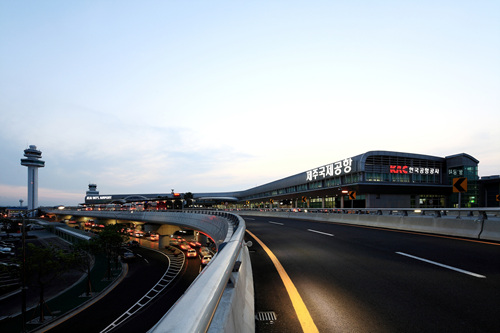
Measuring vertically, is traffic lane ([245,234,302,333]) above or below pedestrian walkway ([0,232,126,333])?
above

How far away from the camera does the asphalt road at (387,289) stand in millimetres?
3875

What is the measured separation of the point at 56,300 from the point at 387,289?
40.9 metres

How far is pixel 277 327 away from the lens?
3.90 meters

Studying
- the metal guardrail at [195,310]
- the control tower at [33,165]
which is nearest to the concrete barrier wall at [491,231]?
the metal guardrail at [195,310]

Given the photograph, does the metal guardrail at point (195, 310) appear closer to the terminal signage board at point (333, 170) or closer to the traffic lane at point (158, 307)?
the traffic lane at point (158, 307)

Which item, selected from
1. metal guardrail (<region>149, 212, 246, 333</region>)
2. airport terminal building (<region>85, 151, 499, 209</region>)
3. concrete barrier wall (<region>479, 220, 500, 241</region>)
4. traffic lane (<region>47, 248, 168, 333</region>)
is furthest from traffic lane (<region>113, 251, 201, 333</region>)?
airport terminal building (<region>85, 151, 499, 209</region>)

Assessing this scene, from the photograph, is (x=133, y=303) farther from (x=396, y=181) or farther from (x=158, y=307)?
(x=396, y=181)

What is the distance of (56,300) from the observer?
34094mm

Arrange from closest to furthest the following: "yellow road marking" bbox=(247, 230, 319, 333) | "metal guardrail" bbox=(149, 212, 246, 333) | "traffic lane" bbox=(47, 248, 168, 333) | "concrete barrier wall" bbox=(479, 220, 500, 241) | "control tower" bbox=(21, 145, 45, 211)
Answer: "metal guardrail" bbox=(149, 212, 246, 333) → "yellow road marking" bbox=(247, 230, 319, 333) → "concrete barrier wall" bbox=(479, 220, 500, 241) → "traffic lane" bbox=(47, 248, 168, 333) → "control tower" bbox=(21, 145, 45, 211)

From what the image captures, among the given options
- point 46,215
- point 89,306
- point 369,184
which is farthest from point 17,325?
point 46,215

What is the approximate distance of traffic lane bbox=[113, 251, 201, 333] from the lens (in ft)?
75.9

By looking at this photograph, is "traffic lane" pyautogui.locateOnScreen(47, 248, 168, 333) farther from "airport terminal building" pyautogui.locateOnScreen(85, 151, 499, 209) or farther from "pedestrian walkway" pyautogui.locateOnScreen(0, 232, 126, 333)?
"airport terminal building" pyautogui.locateOnScreen(85, 151, 499, 209)

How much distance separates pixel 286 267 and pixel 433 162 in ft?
227

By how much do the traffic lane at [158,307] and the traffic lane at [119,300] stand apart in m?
2.26
